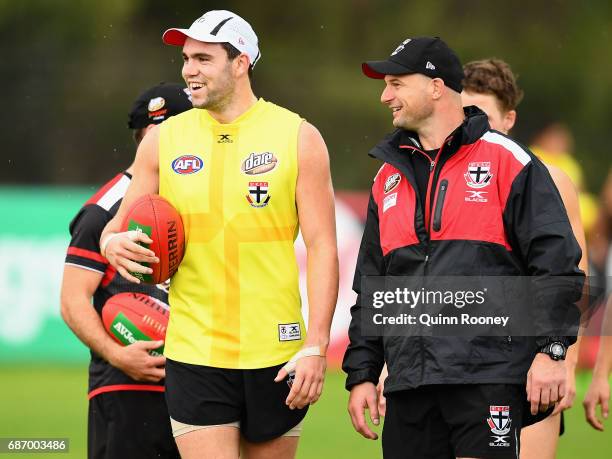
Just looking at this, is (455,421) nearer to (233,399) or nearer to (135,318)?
(233,399)

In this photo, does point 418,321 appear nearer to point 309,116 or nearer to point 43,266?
point 43,266

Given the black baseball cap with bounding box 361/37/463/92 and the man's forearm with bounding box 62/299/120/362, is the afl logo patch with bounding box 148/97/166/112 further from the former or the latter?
the black baseball cap with bounding box 361/37/463/92

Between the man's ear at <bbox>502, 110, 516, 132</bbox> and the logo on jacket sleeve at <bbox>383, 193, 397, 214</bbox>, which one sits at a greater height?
the man's ear at <bbox>502, 110, 516, 132</bbox>

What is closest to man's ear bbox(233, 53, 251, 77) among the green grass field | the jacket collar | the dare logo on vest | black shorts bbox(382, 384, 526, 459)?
the dare logo on vest

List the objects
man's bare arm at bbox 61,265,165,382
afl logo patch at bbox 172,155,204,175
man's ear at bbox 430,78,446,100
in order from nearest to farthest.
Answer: man's ear at bbox 430,78,446,100 < afl logo patch at bbox 172,155,204,175 < man's bare arm at bbox 61,265,165,382

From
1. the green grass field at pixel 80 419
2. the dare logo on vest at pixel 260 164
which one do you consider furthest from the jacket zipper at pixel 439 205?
the green grass field at pixel 80 419

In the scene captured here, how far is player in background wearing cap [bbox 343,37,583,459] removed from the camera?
4.74m

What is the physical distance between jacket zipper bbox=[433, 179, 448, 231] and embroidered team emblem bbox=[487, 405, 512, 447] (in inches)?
28.2

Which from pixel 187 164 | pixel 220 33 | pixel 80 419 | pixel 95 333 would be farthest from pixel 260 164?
pixel 80 419

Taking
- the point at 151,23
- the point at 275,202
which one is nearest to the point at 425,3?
the point at 151,23

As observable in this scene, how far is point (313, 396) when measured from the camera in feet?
16.5

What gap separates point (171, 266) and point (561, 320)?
5.13ft

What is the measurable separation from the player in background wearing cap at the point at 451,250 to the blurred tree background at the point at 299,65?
582 inches

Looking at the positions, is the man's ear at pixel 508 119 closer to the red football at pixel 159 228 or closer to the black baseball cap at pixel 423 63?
the black baseball cap at pixel 423 63
